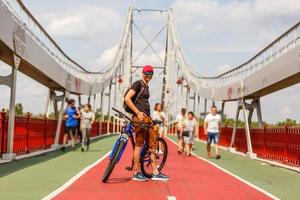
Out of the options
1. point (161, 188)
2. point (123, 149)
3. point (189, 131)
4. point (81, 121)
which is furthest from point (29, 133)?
point (161, 188)

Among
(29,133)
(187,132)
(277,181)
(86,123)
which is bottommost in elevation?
(277,181)

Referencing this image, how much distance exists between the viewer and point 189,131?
66.0 ft

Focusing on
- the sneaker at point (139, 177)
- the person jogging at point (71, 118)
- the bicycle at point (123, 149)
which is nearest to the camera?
the bicycle at point (123, 149)

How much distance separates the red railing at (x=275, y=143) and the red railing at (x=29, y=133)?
7284mm

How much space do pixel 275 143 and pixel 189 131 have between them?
3248 millimetres

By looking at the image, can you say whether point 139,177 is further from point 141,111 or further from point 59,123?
point 59,123

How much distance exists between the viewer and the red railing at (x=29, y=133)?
14594mm

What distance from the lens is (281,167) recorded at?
631 inches

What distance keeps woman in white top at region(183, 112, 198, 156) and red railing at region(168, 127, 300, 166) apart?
7.55 feet

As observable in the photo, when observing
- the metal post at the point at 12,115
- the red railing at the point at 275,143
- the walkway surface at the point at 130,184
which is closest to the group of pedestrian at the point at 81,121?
the metal post at the point at 12,115

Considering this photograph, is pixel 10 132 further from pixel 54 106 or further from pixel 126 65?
pixel 126 65

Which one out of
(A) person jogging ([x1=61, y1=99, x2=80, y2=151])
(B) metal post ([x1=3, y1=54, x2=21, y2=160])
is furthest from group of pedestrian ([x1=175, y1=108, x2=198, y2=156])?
(B) metal post ([x1=3, y1=54, x2=21, y2=160])

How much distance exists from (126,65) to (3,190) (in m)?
64.4

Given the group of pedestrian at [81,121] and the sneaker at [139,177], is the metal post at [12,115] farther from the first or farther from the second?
the group of pedestrian at [81,121]
